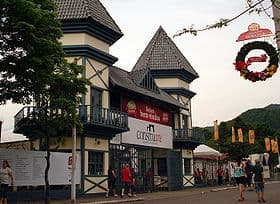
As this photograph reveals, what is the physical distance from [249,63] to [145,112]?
20364mm

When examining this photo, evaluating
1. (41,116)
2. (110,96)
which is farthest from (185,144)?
(41,116)

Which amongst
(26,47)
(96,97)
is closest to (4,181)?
(26,47)

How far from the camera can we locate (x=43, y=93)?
49.2 feet

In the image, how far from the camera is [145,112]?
1176 inches

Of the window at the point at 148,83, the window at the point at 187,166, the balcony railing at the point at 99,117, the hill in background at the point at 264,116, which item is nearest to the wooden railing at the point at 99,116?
the balcony railing at the point at 99,117

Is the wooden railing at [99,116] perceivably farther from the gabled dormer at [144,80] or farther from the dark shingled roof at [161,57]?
the dark shingled roof at [161,57]

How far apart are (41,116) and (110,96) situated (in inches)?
408

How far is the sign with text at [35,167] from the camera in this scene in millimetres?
18625

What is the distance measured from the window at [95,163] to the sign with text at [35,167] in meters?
1.33

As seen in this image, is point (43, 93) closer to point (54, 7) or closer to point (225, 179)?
point (54, 7)

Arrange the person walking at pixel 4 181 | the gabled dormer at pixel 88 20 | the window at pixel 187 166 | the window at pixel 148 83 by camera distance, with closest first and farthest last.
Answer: the person walking at pixel 4 181 < the gabled dormer at pixel 88 20 < the window at pixel 148 83 < the window at pixel 187 166

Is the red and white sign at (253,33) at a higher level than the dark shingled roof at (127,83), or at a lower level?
lower

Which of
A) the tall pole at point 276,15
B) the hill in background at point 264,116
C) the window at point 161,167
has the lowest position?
the window at point 161,167

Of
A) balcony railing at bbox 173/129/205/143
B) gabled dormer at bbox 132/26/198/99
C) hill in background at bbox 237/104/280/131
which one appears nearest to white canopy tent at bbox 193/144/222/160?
balcony railing at bbox 173/129/205/143
